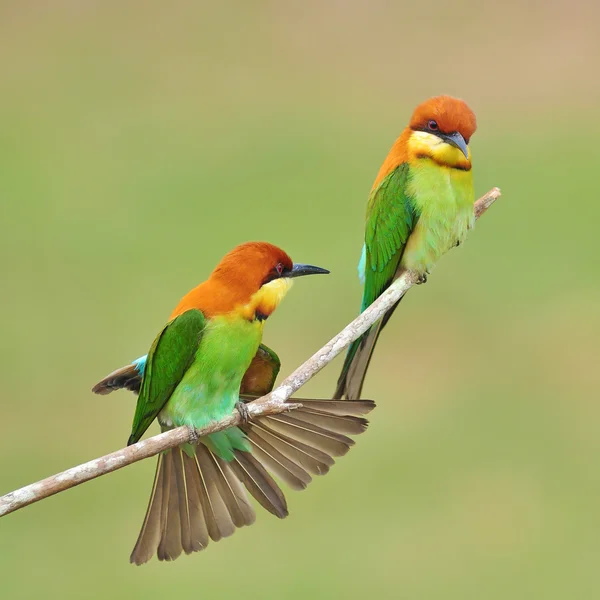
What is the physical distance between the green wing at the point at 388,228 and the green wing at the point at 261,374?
0.37 meters

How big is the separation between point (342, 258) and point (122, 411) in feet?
4.61

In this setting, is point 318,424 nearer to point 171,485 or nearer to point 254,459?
point 254,459

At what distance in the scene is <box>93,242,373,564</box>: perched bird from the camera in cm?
186

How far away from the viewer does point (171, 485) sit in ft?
6.46

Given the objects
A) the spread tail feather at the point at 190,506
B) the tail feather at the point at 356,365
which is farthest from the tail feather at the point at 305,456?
the tail feather at the point at 356,365

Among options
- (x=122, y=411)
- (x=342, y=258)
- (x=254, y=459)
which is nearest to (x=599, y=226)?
(x=342, y=258)

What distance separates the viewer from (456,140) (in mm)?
2148

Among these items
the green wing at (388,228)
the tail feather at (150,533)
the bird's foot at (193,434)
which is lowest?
the tail feather at (150,533)

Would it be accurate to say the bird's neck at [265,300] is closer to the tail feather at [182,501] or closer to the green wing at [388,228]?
the tail feather at [182,501]

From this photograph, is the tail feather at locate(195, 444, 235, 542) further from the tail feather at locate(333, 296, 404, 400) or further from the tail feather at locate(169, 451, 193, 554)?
the tail feather at locate(333, 296, 404, 400)

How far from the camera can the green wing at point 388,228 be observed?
232 cm

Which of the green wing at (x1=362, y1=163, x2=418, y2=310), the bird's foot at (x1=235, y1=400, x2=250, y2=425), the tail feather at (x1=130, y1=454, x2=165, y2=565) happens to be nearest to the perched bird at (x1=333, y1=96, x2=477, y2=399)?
the green wing at (x1=362, y1=163, x2=418, y2=310)

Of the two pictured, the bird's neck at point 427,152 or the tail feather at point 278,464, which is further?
the bird's neck at point 427,152

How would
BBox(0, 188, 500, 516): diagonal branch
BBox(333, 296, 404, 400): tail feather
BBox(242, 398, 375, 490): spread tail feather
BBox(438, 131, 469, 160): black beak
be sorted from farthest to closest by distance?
BBox(333, 296, 404, 400): tail feather
BBox(438, 131, 469, 160): black beak
BBox(242, 398, 375, 490): spread tail feather
BBox(0, 188, 500, 516): diagonal branch
